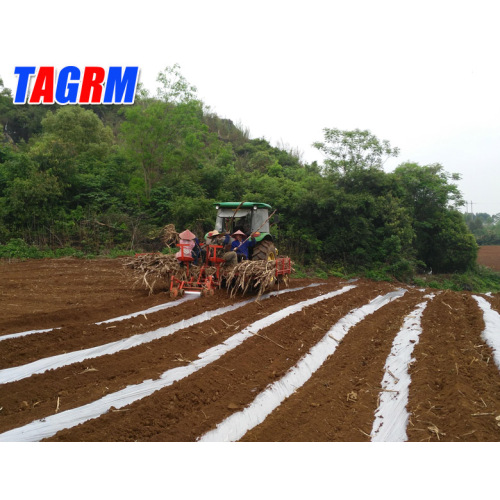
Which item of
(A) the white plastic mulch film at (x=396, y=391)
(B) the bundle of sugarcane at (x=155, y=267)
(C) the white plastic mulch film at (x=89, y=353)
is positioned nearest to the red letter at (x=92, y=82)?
(B) the bundle of sugarcane at (x=155, y=267)

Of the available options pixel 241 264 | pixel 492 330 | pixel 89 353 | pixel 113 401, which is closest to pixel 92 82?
pixel 241 264

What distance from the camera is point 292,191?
18625mm

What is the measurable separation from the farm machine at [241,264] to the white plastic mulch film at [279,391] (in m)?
2.03

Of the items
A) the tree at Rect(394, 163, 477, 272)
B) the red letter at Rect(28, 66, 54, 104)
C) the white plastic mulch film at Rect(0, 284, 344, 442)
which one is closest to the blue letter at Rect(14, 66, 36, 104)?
the red letter at Rect(28, 66, 54, 104)

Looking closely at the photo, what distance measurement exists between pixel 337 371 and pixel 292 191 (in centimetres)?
1410

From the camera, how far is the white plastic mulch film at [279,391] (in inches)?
143

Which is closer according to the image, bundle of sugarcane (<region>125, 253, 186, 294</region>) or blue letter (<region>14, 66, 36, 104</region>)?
bundle of sugarcane (<region>125, 253, 186, 294</region>)

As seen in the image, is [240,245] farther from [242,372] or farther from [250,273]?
[242,372]

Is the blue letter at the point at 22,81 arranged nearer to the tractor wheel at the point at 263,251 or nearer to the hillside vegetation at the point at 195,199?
the hillside vegetation at the point at 195,199

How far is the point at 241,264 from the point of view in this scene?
8.48 metres

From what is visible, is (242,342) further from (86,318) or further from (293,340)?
(86,318)

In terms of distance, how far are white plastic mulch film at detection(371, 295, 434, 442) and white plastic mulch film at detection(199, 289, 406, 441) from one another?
870mm

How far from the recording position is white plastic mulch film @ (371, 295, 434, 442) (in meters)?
3.68

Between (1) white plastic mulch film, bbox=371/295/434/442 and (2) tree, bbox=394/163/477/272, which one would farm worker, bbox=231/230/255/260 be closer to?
(1) white plastic mulch film, bbox=371/295/434/442
